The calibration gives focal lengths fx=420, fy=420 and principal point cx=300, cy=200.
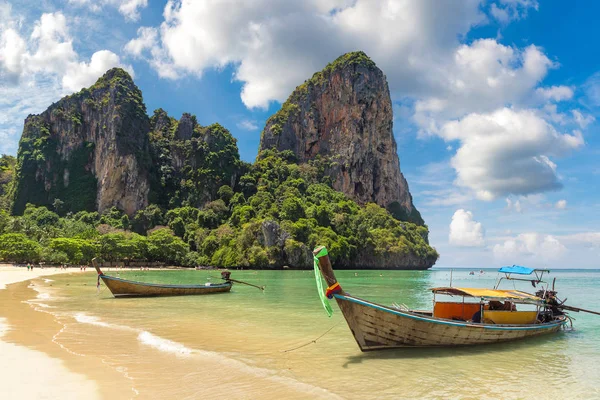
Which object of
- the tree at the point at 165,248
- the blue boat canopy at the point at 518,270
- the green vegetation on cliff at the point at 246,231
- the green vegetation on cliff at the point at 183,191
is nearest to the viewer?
the blue boat canopy at the point at 518,270

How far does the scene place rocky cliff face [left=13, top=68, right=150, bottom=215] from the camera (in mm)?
102312

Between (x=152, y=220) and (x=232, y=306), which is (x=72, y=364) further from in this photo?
(x=152, y=220)

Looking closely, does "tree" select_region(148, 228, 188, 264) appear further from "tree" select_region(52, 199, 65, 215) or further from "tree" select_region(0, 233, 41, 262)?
"tree" select_region(52, 199, 65, 215)

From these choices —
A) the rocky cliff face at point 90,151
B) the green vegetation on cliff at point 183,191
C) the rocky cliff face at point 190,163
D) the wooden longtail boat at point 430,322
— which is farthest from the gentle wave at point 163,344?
the rocky cliff face at point 90,151

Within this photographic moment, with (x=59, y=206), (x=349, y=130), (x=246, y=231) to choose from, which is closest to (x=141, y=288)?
(x=246, y=231)

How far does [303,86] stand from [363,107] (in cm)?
2362

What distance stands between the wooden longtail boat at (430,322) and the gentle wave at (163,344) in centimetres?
414

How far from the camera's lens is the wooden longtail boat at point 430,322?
1005cm

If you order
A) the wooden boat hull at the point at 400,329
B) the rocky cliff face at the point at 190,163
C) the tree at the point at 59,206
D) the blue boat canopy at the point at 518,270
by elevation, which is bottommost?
the wooden boat hull at the point at 400,329

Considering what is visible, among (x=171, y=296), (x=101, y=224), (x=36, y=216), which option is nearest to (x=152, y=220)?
(x=101, y=224)

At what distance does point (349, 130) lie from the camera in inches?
4931

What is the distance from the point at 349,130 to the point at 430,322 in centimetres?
11750

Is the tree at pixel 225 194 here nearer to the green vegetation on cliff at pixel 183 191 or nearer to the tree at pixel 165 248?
the green vegetation on cliff at pixel 183 191

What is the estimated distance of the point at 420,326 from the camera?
35.3ft
